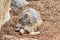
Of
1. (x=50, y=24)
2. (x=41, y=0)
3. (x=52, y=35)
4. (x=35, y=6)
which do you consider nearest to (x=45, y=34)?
(x=52, y=35)

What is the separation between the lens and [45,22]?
3.05 meters

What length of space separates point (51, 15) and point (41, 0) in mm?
611

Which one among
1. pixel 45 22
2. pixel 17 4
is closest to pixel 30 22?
pixel 45 22

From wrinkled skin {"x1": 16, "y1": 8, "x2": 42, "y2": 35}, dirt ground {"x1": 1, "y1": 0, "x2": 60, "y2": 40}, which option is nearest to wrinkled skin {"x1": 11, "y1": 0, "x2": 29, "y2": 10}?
dirt ground {"x1": 1, "y1": 0, "x2": 60, "y2": 40}

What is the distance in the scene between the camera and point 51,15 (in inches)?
129

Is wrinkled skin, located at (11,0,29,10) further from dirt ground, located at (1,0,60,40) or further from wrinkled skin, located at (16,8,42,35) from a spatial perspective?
wrinkled skin, located at (16,8,42,35)

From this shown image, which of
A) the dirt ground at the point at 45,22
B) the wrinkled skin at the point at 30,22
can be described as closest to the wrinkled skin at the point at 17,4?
the dirt ground at the point at 45,22

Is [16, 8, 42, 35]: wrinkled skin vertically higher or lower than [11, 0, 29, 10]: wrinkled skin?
lower

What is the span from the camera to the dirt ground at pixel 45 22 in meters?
2.71

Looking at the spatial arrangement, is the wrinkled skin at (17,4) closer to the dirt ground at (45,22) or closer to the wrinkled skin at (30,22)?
the dirt ground at (45,22)

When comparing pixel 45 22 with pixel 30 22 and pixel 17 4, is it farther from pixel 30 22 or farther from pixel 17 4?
pixel 17 4

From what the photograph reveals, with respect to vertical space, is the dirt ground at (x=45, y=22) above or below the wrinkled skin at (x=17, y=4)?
below

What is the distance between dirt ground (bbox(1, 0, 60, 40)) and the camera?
2.71 meters

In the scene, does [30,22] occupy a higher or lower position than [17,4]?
lower
